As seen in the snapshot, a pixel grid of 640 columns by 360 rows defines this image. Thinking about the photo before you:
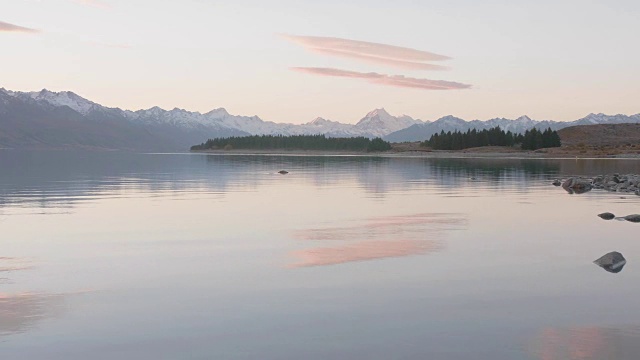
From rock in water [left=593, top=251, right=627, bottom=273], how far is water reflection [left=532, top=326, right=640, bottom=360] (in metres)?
8.73

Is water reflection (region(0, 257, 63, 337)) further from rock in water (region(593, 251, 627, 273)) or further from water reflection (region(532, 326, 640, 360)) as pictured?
rock in water (region(593, 251, 627, 273))

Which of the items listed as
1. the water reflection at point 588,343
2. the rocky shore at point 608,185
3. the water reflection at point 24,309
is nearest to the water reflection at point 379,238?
the water reflection at point 24,309

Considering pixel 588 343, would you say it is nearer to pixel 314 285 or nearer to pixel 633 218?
pixel 314 285

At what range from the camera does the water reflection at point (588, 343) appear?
1482 cm

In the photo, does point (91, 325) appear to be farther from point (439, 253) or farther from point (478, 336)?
point (439, 253)

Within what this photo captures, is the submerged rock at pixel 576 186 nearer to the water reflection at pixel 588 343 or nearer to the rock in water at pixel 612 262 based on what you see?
the rock in water at pixel 612 262

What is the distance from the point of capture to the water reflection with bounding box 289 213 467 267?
27316 millimetres

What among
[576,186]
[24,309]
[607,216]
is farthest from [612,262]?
[576,186]

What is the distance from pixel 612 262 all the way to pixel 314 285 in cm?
1196

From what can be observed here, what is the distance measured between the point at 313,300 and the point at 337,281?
9.19ft

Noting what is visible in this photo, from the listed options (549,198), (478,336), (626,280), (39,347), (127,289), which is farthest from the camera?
(549,198)

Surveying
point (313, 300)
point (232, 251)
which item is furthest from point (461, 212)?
point (313, 300)

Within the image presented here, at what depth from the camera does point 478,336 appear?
16.2 meters

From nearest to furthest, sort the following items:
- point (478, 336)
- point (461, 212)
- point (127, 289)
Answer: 1. point (478, 336)
2. point (127, 289)
3. point (461, 212)
